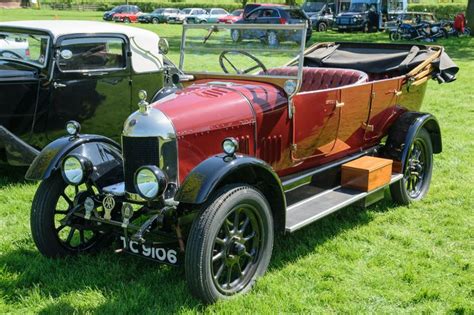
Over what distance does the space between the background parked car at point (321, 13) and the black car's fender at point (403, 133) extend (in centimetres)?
2622

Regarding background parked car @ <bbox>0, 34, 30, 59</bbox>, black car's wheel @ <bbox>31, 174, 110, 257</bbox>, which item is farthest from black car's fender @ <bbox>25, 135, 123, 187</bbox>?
background parked car @ <bbox>0, 34, 30, 59</bbox>

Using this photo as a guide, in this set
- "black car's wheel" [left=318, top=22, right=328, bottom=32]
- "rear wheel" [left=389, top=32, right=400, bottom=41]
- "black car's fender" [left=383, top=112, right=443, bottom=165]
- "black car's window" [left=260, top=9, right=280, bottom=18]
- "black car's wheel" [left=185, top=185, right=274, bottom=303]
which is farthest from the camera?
"black car's wheel" [left=318, top=22, right=328, bottom=32]

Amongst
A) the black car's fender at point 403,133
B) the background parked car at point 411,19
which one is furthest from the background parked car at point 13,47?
the background parked car at point 411,19

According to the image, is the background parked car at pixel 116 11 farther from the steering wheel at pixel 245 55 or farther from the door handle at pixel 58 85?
the steering wheel at pixel 245 55

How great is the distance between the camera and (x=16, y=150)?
563 centimetres

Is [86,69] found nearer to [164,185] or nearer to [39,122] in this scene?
[39,122]

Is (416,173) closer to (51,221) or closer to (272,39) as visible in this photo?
(272,39)

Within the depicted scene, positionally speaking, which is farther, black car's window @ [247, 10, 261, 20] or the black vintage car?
black car's window @ [247, 10, 261, 20]

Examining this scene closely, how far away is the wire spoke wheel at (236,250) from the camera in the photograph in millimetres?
3389

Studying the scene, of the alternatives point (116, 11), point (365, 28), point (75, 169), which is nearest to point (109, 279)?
point (75, 169)

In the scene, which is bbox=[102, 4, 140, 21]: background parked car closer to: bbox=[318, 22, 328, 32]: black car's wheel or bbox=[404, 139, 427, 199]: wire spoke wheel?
bbox=[318, 22, 328, 32]: black car's wheel

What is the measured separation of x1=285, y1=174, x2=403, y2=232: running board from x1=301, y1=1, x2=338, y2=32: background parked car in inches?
1071

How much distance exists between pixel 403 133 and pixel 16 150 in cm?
386

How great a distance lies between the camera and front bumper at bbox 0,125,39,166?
5.62 m
